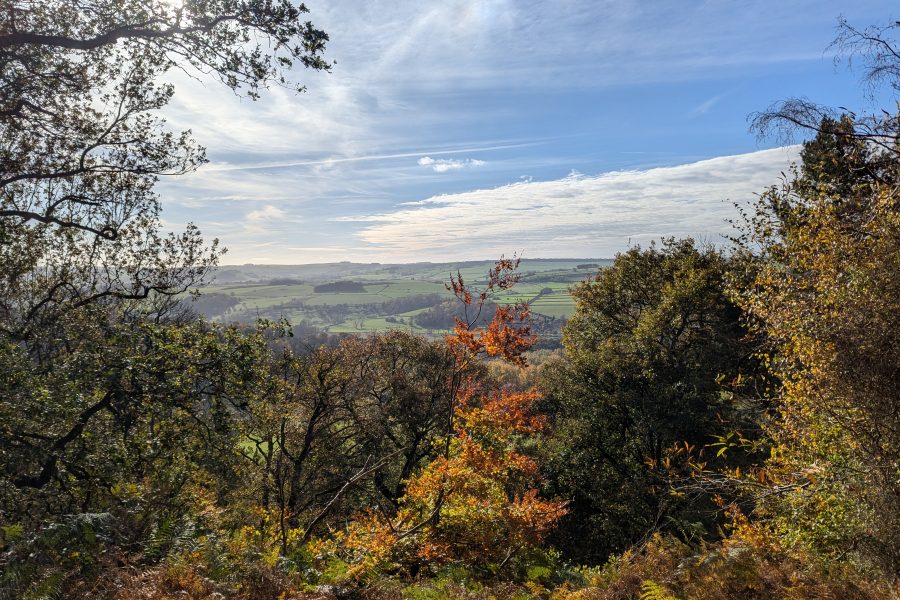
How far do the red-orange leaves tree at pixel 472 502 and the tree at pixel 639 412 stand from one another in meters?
6.99

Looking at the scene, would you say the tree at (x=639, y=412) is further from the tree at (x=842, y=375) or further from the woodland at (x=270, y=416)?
the tree at (x=842, y=375)

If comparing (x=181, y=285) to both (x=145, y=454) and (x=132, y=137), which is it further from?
(x=145, y=454)

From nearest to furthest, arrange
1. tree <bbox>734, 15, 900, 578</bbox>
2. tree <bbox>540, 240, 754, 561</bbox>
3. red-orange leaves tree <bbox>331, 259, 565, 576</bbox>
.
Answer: tree <bbox>734, 15, 900, 578</bbox> → red-orange leaves tree <bbox>331, 259, 565, 576</bbox> → tree <bbox>540, 240, 754, 561</bbox>

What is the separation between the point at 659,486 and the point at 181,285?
20.1m

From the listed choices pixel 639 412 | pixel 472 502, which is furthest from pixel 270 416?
pixel 639 412

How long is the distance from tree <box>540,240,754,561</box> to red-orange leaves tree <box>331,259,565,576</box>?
6.99 meters

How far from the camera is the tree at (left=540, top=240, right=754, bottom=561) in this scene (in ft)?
65.1

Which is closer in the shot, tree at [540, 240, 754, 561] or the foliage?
the foliage

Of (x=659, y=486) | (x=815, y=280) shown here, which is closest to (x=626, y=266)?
(x=659, y=486)

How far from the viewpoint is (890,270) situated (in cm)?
638

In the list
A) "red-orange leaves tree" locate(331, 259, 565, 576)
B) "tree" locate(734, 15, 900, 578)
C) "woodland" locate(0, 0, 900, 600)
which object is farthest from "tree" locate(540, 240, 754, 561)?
"tree" locate(734, 15, 900, 578)

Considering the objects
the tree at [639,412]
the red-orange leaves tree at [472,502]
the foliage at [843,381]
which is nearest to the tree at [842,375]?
the foliage at [843,381]

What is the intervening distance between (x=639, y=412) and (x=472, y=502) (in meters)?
11.7

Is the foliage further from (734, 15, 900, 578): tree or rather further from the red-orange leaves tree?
the red-orange leaves tree
